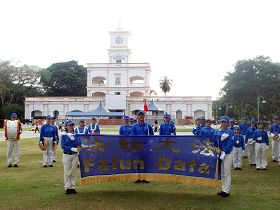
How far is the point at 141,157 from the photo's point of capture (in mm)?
11172

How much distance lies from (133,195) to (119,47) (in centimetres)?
8418

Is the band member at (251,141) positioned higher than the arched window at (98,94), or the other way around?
the arched window at (98,94)

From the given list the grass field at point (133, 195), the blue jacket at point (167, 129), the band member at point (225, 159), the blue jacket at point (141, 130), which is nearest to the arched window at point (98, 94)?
the grass field at point (133, 195)

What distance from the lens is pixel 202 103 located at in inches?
3361

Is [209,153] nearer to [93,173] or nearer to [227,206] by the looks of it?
[227,206]

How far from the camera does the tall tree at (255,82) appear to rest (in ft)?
209

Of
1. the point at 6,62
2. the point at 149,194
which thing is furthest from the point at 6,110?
the point at 149,194

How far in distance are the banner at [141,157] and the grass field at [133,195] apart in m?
0.47

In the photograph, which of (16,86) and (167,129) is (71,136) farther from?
(16,86)

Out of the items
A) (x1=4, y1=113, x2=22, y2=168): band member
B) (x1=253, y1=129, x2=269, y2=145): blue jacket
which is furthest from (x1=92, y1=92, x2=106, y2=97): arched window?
(x1=253, y1=129, x2=269, y2=145): blue jacket

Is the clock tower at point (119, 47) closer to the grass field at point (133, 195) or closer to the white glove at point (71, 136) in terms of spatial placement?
the grass field at point (133, 195)

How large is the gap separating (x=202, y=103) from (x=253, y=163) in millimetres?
68113

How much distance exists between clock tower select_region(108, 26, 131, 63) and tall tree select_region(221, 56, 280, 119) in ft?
106

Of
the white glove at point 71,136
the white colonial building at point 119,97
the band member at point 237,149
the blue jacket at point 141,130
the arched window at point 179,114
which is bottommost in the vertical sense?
the band member at point 237,149
